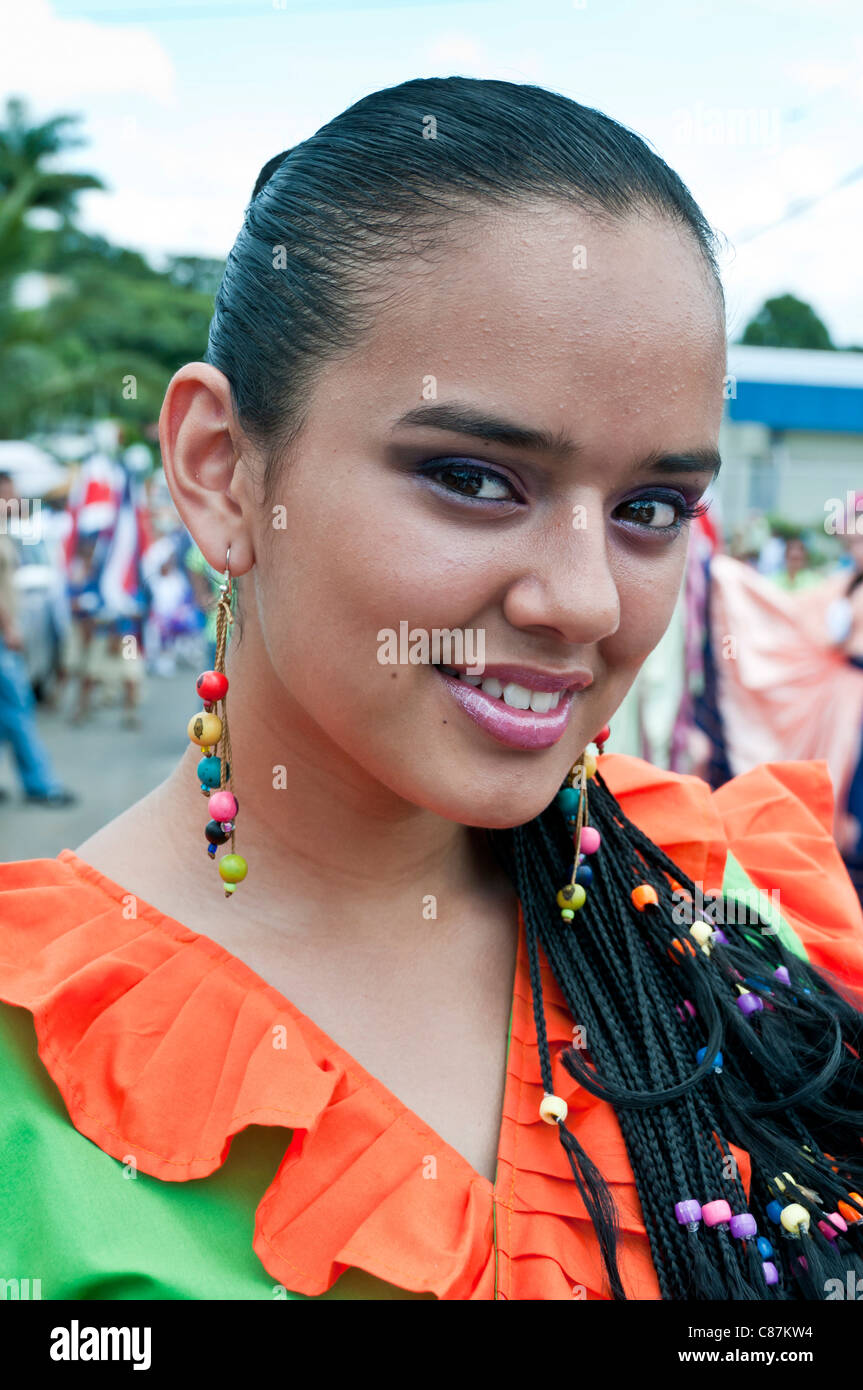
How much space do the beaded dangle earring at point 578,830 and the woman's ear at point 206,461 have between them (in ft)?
1.67

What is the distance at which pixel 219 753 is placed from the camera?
141cm

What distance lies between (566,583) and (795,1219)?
765 mm

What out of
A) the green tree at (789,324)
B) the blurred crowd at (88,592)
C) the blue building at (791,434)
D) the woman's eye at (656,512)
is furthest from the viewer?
the green tree at (789,324)

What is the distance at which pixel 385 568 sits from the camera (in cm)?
112

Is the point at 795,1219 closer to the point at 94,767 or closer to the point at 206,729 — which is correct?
the point at 206,729

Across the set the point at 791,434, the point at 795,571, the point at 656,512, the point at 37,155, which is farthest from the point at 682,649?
the point at 37,155

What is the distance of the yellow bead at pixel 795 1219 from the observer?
1288mm

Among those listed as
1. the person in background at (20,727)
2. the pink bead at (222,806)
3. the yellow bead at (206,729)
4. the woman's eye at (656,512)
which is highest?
the woman's eye at (656,512)

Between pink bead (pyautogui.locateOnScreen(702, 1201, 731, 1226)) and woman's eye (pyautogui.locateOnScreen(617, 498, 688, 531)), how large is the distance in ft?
2.43

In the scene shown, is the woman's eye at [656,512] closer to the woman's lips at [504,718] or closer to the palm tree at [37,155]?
the woman's lips at [504,718]

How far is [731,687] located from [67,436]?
33371 mm

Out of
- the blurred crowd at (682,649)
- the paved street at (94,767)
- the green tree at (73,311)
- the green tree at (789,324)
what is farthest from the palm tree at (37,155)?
the paved street at (94,767)

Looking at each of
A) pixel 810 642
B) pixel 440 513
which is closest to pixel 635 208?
pixel 440 513
